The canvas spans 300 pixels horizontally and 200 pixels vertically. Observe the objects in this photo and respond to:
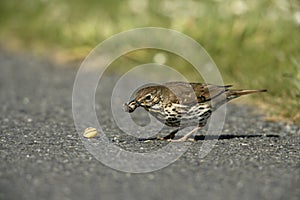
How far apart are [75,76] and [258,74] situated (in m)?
3.45

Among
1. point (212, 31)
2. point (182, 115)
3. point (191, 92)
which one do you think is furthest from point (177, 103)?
point (212, 31)

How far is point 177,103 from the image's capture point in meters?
6.52

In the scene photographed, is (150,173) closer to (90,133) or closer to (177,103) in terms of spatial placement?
(177,103)

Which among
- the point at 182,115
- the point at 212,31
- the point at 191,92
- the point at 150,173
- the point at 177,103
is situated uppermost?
the point at 212,31

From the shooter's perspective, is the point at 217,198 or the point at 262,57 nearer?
the point at 217,198

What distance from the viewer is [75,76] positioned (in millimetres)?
11336

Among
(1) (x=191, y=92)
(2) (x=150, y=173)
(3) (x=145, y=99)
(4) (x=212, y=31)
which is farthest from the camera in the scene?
(4) (x=212, y=31)

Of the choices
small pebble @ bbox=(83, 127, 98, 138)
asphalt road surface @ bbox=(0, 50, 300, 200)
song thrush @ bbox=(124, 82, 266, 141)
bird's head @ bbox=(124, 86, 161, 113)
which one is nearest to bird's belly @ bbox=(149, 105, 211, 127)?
song thrush @ bbox=(124, 82, 266, 141)

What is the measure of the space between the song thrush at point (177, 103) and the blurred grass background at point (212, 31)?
1.32m

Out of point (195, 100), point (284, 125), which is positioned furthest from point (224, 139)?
point (284, 125)

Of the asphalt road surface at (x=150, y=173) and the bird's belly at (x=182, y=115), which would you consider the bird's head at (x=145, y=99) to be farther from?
the asphalt road surface at (x=150, y=173)

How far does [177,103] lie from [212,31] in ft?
14.5

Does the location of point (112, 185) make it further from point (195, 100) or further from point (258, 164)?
point (195, 100)

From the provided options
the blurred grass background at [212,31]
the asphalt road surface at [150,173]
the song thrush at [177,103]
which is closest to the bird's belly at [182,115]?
the song thrush at [177,103]
